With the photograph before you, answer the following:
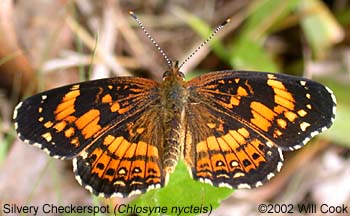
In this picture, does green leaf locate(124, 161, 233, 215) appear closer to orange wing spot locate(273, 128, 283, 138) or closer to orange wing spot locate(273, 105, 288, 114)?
orange wing spot locate(273, 128, 283, 138)

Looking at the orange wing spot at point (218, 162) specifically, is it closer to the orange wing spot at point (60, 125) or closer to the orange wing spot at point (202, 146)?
the orange wing spot at point (202, 146)

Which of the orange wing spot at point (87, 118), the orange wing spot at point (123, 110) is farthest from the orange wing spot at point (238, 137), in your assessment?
the orange wing spot at point (87, 118)

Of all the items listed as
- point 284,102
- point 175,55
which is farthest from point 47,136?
point 175,55

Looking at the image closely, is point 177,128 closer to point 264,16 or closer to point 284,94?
point 284,94

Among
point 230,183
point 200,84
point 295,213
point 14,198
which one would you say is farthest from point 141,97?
point 295,213

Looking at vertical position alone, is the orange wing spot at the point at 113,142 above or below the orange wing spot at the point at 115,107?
below

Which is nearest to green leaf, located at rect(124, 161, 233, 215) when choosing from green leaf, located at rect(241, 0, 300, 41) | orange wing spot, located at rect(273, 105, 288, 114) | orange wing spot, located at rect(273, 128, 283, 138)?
orange wing spot, located at rect(273, 128, 283, 138)

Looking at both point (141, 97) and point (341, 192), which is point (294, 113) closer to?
point (141, 97)
